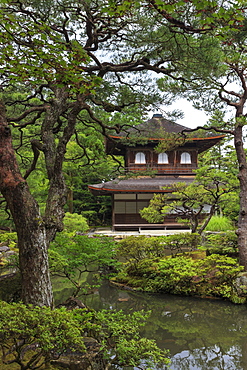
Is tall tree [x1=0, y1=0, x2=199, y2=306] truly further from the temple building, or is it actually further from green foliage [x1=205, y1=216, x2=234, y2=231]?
the temple building

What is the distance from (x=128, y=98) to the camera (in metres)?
6.23

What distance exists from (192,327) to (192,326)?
0.05m

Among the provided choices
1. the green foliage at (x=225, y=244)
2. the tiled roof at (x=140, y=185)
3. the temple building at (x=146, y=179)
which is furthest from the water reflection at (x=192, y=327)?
the temple building at (x=146, y=179)

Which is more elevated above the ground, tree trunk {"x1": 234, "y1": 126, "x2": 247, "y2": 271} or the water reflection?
tree trunk {"x1": 234, "y1": 126, "x2": 247, "y2": 271}

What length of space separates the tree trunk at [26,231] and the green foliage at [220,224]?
9.43 m

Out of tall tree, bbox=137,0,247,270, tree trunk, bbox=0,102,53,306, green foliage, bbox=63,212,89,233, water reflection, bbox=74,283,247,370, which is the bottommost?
water reflection, bbox=74,283,247,370

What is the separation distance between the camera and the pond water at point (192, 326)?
14.8ft

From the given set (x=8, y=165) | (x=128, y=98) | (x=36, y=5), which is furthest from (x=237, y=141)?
(x=8, y=165)

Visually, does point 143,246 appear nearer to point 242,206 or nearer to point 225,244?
point 225,244

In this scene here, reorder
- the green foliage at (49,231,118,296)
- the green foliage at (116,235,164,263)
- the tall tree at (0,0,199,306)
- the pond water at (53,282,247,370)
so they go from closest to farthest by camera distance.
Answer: the tall tree at (0,0,199,306), the pond water at (53,282,247,370), the green foliage at (49,231,118,296), the green foliage at (116,235,164,263)

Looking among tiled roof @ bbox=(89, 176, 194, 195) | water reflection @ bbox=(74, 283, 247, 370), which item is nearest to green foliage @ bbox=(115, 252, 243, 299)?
water reflection @ bbox=(74, 283, 247, 370)

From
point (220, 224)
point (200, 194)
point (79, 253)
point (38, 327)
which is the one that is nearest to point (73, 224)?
point (200, 194)

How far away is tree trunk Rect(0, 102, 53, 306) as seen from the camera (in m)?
3.82

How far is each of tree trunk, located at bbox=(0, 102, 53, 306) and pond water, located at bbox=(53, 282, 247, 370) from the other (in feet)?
7.33
